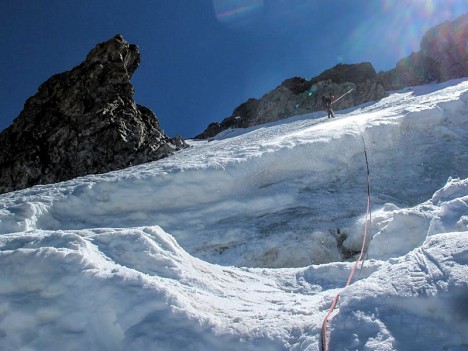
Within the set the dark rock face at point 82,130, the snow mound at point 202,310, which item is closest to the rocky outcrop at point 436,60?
the dark rock face at point 82,130

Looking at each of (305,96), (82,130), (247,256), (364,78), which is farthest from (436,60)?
(247,256)

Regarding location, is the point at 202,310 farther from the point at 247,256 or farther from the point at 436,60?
the point at 436,60

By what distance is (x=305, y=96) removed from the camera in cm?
5453

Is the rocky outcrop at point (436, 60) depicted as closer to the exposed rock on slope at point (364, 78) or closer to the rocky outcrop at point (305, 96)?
the exposed rock on slope at point (364, 78)

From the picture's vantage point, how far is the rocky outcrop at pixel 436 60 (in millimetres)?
57125

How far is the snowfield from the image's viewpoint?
2.81 meters

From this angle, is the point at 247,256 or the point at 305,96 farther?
the point at 305,96

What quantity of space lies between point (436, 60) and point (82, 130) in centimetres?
5534

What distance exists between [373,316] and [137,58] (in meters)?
40.2

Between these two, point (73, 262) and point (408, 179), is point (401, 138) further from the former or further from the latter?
point (73, 262)

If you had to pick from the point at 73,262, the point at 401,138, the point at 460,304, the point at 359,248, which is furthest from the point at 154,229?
the point at 401,138

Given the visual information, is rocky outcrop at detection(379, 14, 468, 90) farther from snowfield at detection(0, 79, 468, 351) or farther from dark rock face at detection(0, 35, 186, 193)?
snowfield at detection(0, 79, 468, 351)

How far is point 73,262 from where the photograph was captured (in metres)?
3.50

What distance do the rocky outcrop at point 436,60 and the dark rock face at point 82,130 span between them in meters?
41.0
